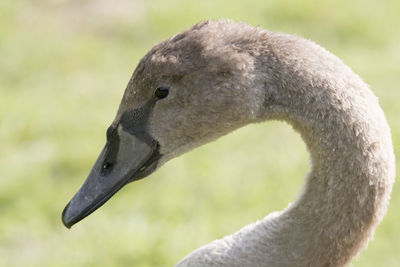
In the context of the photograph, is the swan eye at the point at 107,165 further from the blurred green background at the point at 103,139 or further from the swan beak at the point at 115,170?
the blurred green background at the point at 103,139

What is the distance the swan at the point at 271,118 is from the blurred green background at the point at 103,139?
138 centimetres

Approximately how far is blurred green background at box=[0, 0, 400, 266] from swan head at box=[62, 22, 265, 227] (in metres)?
1.33

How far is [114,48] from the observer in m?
6.04

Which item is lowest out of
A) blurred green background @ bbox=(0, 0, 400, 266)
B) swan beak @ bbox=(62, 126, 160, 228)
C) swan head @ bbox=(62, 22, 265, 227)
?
swan beak @ bbox=(62, 126, 160, 228)

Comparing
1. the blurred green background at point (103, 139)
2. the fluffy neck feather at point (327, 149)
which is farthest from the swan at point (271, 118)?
the blurred green background at point (103, 139)

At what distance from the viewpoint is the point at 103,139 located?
4844 mm

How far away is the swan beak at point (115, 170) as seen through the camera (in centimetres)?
255

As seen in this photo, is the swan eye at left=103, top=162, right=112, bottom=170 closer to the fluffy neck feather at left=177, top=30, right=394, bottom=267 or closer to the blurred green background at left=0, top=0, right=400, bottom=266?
the fluffy neck feather at left=177, top=30, right=394, bottom=267

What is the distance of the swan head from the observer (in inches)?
92.4

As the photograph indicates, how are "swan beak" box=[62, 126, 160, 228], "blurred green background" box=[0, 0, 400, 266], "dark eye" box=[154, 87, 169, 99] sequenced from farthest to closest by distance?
"blurred green background" box=[0, 0, 400, 266] < "swan beak" box=[62, 126, 160, 228] < "dark eye" box=[154, 87, 169, 99]

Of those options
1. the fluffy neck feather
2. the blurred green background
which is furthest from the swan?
the blurred green background

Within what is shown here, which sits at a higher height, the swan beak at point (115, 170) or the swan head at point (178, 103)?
the swan head at point (178, 103)

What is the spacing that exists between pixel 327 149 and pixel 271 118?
0.21 m

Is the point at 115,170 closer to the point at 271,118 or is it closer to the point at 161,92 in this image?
the point at 161,92
